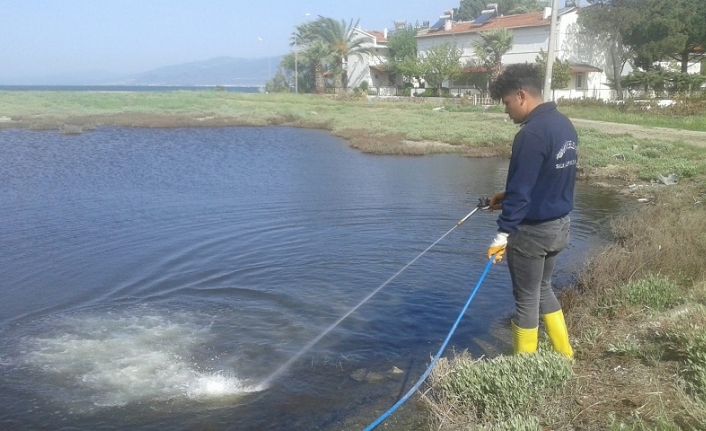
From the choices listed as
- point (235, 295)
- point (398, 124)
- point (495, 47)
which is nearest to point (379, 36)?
point (495, 47)

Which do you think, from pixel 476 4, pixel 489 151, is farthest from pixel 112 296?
pixel 476 4

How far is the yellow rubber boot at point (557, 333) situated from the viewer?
15.3ft

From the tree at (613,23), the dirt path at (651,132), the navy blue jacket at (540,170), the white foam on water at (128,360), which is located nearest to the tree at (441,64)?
the tree at (613,23)

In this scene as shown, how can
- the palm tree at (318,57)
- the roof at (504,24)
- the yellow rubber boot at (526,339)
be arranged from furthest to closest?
the palm tree at (318,57)
the roof at (504,24)
the yellow rubber boot at (526,339)

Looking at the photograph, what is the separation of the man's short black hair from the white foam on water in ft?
10.0

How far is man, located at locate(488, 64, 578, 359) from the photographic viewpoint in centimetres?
410

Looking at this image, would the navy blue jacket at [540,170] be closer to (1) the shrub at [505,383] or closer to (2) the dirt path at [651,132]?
(1) the shrub at [505,383]

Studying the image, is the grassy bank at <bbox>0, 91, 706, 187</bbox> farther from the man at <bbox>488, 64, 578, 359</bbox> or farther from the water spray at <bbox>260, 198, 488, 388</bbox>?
the man at <bbox>488, 64, 578, 359</bbox>

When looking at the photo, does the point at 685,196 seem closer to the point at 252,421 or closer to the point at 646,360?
the point at 646,360

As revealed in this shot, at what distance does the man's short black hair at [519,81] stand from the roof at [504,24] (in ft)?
150

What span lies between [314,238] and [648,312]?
17.9 feet

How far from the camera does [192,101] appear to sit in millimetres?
48844

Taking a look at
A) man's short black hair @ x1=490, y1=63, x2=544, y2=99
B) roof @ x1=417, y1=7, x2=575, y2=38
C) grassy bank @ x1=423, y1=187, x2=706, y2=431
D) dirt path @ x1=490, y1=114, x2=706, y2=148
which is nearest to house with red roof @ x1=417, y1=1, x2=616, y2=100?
roof @ x1=417, y1=7, x2=575, y2=38

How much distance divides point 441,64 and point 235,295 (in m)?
45.5
